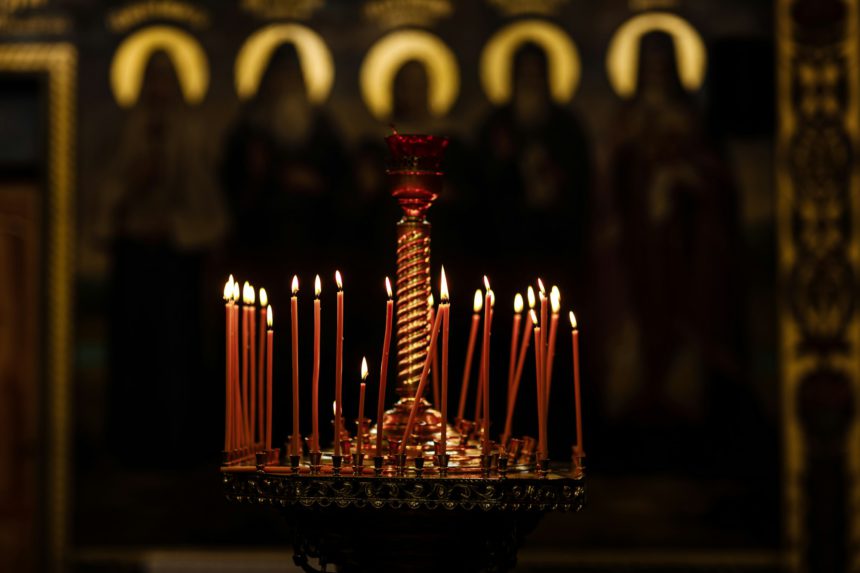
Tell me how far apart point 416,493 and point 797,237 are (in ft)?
17.9

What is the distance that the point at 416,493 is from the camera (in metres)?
1.53

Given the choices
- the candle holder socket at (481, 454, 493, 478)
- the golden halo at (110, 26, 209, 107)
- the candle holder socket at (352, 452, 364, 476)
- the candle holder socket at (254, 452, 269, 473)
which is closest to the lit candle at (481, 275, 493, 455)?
the candle holder socket at (481, 454, 493, 478)

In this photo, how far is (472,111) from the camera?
6785 mm

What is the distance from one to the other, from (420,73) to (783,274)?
6.97 ft

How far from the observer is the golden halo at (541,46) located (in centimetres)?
676

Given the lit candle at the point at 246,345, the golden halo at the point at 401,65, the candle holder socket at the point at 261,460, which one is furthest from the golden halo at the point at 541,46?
the candle holder socket at the point at 261,460

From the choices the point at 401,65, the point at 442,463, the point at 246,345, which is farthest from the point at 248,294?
the point at 401,65

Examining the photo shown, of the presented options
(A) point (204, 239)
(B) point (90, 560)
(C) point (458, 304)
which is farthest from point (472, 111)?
(B) point (90, 560)

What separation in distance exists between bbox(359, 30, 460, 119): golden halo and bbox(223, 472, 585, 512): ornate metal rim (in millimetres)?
5354

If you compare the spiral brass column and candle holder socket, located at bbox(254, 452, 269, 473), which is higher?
the spiral brass column

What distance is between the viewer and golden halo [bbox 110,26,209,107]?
22.5 feet

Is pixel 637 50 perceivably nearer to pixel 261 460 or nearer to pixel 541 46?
pixel 541 46

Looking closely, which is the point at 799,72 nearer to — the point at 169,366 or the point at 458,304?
the point at 458,304

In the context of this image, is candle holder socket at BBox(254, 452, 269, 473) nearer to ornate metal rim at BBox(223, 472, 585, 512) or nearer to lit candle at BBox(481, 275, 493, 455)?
ornate metal rim at BBox(223, 472, 585, 512)
